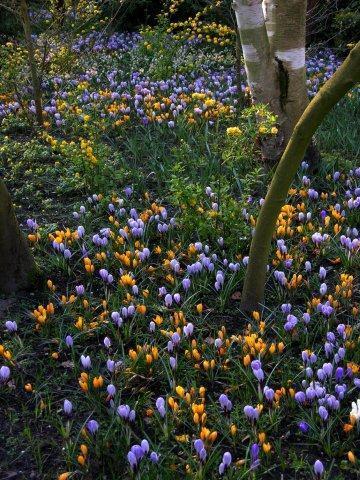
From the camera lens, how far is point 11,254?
144 inches

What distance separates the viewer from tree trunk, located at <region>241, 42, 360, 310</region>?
2795mm

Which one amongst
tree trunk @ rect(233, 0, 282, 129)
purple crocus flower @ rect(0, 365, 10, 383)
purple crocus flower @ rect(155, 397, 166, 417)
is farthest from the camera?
tree trunk @ rect(233, 0, 282, 129)

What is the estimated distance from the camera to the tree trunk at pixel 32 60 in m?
5.90

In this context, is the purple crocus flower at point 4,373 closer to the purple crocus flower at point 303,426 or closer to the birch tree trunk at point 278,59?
the purple crocus flower at point 303,426

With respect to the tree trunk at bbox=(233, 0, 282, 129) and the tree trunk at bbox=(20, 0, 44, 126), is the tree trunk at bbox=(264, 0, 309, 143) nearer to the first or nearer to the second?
the tree trunk at bbox=(233, 0, 282, 129)

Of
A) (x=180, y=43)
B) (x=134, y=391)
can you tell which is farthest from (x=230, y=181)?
(x=180, y=43)

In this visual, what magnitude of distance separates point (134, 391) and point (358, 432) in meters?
1.03

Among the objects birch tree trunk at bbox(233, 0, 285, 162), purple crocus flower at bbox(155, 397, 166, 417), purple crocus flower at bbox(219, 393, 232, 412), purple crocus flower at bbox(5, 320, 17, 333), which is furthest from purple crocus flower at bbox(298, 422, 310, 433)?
birch tree trunk at bbox(233, 0, 285, 162)

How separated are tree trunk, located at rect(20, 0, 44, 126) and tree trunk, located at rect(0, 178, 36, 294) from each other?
2.90 metres

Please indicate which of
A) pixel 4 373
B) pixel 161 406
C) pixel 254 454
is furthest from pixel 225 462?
pixel 4 373

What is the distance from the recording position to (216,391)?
3.09 m

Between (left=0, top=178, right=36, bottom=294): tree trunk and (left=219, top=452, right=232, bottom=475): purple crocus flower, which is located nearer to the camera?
(left=219, top=452, right=232, bottom=475): purple crocus flower

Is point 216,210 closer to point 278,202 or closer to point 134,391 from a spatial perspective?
point 278,202

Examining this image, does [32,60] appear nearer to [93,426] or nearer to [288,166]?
[288,166]
